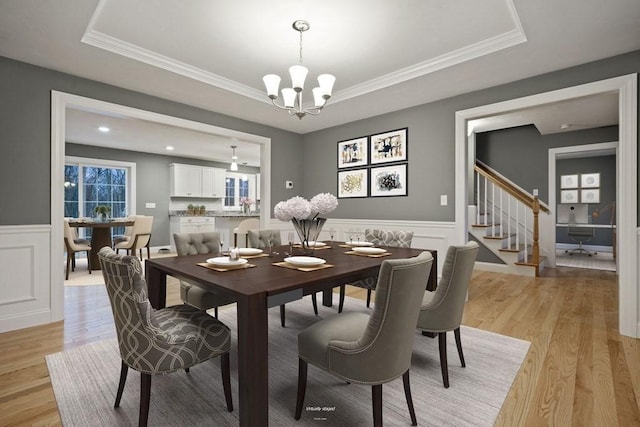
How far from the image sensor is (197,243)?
272 centimetres

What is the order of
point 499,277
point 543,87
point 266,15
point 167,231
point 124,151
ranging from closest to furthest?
point 266,15 → point 543,87 → point 499,277 → point 124,151 → point 167,231

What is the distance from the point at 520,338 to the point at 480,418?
1305 mm

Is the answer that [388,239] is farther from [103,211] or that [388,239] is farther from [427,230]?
[103,211]

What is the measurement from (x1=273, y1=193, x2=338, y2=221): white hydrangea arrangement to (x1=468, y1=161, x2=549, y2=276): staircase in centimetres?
412

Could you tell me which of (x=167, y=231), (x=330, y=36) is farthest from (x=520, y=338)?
(x=167, y=231)

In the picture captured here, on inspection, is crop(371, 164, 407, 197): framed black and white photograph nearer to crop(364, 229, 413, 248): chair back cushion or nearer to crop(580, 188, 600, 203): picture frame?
crop(364, 229, 413, 248): chair back cushion

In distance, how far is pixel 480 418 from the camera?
5.17ft

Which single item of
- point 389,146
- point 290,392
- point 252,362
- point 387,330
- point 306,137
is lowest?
point 290,392

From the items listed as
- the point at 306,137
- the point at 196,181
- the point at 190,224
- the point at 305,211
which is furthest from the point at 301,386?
the point at 196,181

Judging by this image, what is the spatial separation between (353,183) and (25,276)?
3.87m

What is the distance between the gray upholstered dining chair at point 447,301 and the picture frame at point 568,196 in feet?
26.7

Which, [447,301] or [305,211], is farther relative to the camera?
[305,211]

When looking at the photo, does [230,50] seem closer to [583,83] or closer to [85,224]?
[583,83]

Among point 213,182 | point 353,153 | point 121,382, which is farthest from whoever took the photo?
point 213,182
